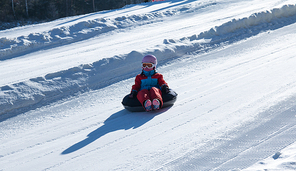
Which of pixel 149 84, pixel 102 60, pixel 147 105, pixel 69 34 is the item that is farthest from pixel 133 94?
pixel 69 34

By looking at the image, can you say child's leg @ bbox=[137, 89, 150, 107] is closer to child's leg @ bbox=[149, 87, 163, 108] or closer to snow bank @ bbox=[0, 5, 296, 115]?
child's leg @ bbox=[149, 87, 163, 108]

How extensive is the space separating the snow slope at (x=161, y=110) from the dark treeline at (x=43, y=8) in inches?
548

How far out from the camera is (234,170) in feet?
10.2

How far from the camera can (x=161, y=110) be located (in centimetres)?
501

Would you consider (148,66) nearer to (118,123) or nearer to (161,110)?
(161,110)

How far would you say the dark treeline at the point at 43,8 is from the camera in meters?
22.2

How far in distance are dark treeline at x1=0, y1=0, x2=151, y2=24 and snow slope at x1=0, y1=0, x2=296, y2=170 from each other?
13910mm

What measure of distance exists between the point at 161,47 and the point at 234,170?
5.25 m

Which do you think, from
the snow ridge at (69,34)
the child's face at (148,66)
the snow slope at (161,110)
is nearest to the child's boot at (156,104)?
the snow slope at (161,110)

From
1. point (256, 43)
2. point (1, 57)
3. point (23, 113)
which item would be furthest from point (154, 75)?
point (1, 57)

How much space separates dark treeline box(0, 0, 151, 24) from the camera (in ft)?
72.7

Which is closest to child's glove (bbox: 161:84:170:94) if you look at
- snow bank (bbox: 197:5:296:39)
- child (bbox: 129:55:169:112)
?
child (bbox: 129:55:169:112)

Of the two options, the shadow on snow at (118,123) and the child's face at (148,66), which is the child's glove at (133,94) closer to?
the shadow on snow at (118,123)

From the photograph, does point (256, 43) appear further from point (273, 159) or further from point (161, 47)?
point (273, 159)
